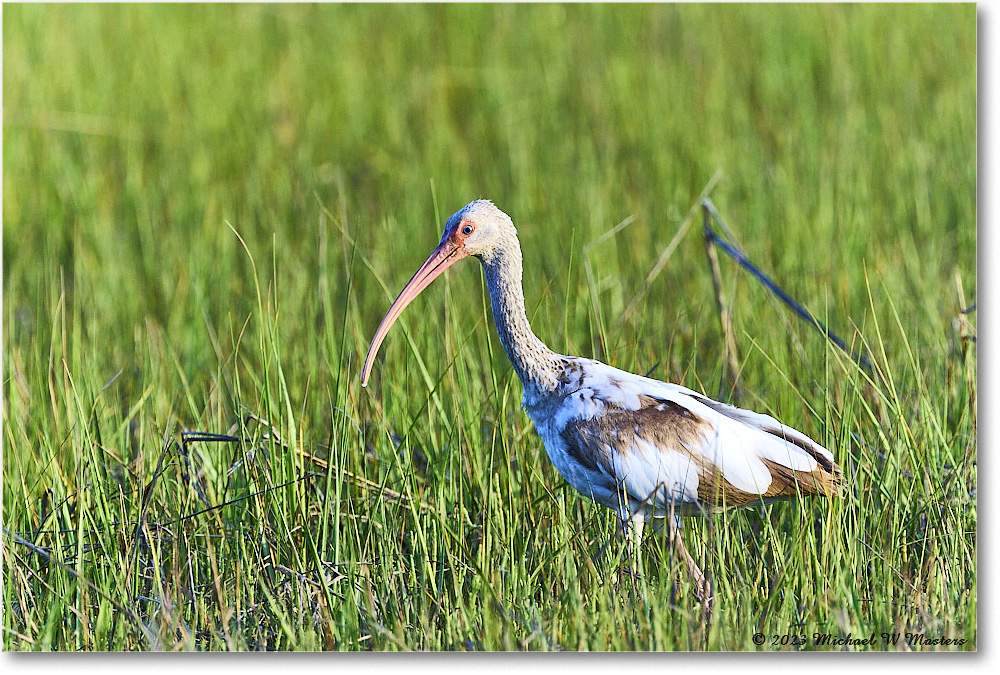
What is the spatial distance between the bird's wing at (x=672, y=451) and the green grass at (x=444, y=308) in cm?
10

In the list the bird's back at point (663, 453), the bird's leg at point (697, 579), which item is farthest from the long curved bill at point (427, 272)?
the bird's leg at point (697, 579)

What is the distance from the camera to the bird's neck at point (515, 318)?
2320 mm

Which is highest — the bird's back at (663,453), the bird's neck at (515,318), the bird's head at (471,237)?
the bird's head at (471,237)

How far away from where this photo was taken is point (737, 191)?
3738 millimetres

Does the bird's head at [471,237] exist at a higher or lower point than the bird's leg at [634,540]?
higher

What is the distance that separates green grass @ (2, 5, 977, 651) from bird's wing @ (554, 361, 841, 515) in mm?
102

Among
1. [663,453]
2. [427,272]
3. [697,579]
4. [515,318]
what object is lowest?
[697,579]

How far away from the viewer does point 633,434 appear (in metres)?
2.25

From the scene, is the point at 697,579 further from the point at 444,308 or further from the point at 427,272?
the point at 444,308

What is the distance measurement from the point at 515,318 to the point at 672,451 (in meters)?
0.45

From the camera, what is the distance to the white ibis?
7.38ft

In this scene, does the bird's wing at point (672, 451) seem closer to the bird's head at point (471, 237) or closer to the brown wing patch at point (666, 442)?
the brown wing patch at point (666, 442)

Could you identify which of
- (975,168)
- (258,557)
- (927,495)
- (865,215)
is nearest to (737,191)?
(865,215)

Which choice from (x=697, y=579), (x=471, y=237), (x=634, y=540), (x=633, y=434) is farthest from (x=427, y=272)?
(x=697, y=579)
